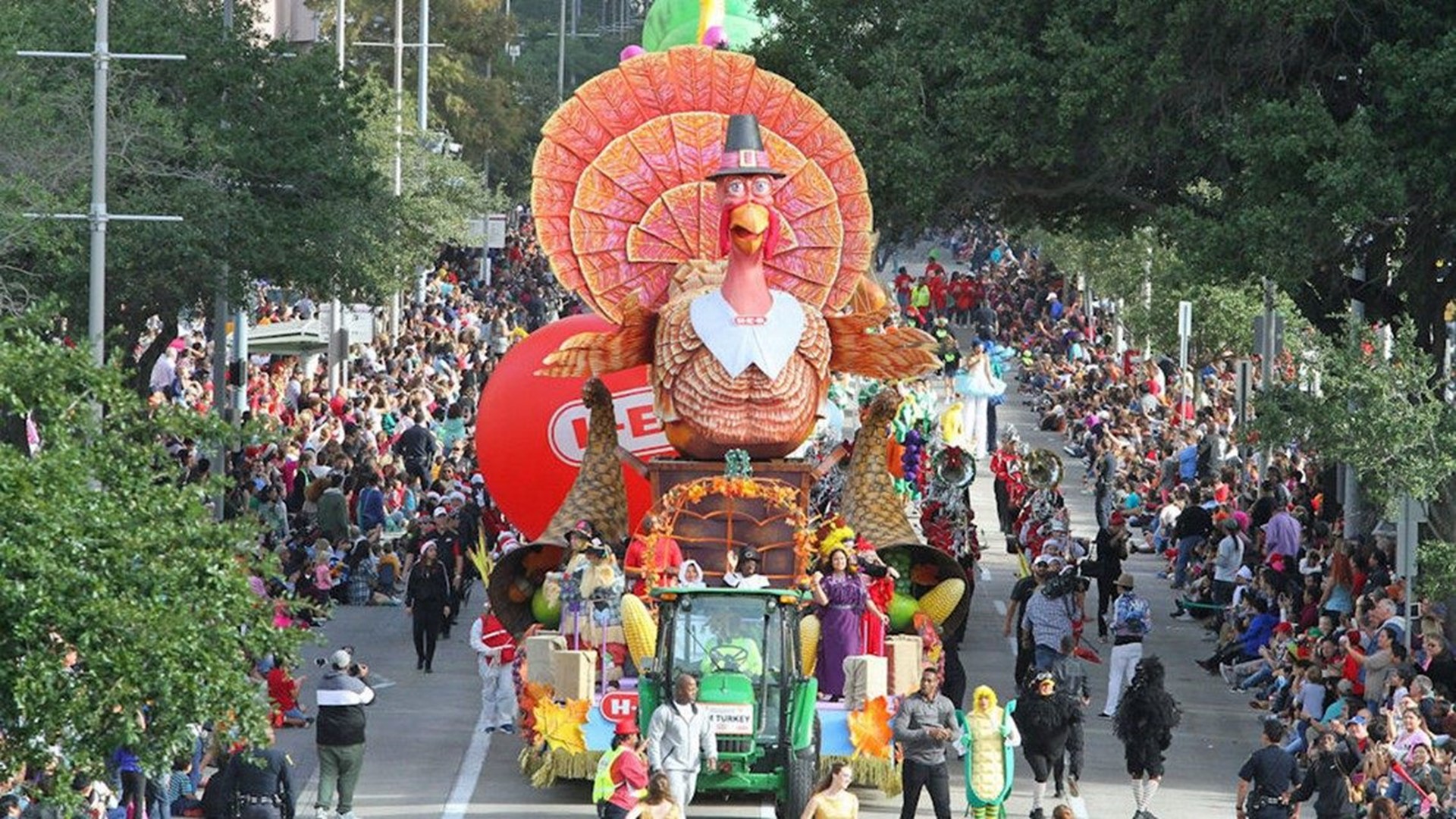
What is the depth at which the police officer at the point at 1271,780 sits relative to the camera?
25.0 meters

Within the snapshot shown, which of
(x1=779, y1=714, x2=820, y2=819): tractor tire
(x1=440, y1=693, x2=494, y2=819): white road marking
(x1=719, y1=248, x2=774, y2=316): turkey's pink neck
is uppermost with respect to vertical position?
(x1=719, y1=248, x2=774, y2=316): turkey's pink neck

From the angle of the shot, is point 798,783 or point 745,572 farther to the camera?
point 745,572

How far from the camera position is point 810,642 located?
27.8 metres

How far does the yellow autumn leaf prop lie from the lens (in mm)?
27672

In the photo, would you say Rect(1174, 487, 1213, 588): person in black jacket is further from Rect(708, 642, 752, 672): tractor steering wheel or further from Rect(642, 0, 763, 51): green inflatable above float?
Rect(642, 0, 763, 51): green inflatable above float

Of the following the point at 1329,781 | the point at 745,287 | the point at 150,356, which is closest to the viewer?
the point at 1329,781

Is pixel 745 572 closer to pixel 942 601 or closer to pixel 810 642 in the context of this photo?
pixel 810 642

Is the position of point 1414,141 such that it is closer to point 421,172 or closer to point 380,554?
point 380,554

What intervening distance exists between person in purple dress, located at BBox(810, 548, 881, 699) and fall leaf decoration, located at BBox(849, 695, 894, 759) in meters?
0.45

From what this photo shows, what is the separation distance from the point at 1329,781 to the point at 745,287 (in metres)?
7.36

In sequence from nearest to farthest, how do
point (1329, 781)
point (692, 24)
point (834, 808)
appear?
point (834, 808)
point (1329, 781)
point (692, 24)

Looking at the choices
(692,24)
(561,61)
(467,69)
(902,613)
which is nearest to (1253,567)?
(902,613)

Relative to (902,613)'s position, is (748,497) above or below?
above

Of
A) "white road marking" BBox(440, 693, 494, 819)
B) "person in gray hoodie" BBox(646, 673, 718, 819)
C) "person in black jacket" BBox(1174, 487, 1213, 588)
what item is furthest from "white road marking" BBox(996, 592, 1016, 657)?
"person in gray hoodie" BBox(646, 673, 718, 819)
